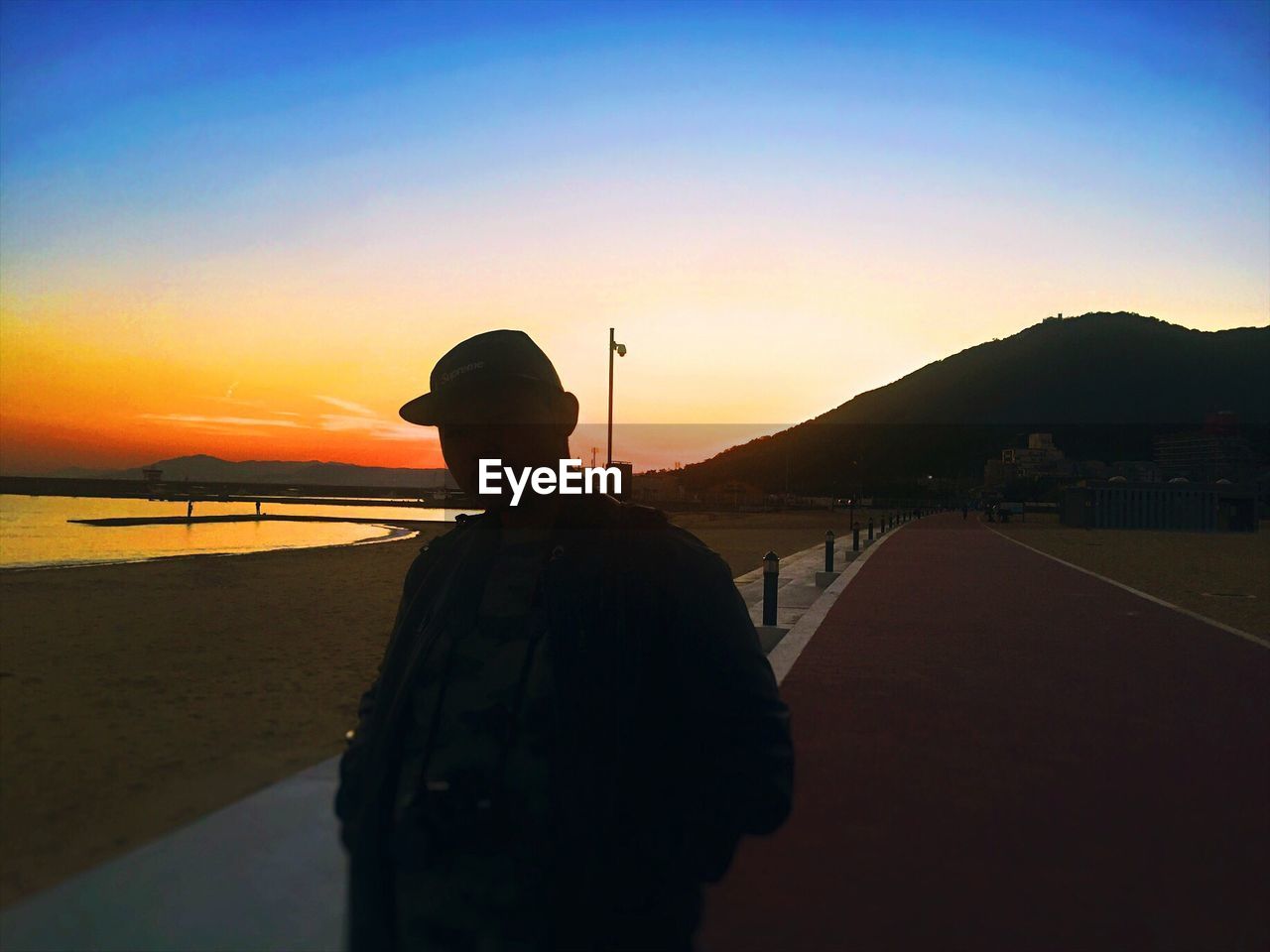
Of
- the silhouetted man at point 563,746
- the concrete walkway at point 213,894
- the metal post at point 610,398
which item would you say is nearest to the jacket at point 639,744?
the silhouetted man at point 563,746

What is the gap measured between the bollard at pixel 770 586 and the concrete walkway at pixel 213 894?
6401mm

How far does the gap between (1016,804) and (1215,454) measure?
18609 centimetres

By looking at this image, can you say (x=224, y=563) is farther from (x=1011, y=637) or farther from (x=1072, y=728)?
(x=1072, y=728)

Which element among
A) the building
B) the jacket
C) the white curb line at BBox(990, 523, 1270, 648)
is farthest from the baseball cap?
the building

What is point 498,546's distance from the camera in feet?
5.68

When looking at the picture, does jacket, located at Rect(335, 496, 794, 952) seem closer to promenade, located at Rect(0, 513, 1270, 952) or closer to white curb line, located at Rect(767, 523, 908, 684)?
promenade, located at Rect(0, 513, 1270, 952)

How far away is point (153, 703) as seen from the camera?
775 centimetres

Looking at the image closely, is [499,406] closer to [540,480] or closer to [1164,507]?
[540,480]

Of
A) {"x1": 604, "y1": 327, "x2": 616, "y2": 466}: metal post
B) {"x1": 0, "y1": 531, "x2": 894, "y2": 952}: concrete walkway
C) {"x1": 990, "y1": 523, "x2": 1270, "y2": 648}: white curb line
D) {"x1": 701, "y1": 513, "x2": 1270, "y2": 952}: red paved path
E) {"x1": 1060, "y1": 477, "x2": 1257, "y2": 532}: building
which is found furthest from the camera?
{"x1": 1060, "y1": 477, "x2": 1257, "y2": 532}: building

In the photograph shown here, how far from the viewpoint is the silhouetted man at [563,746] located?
1491mm

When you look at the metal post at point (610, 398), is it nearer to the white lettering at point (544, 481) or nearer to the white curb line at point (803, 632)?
the white curb line at point (803, 632)

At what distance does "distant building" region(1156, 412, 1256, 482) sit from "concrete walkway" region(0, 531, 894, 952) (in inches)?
5996

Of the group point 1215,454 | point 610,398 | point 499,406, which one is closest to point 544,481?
point 499,406

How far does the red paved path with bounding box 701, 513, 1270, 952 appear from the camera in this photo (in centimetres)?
339
